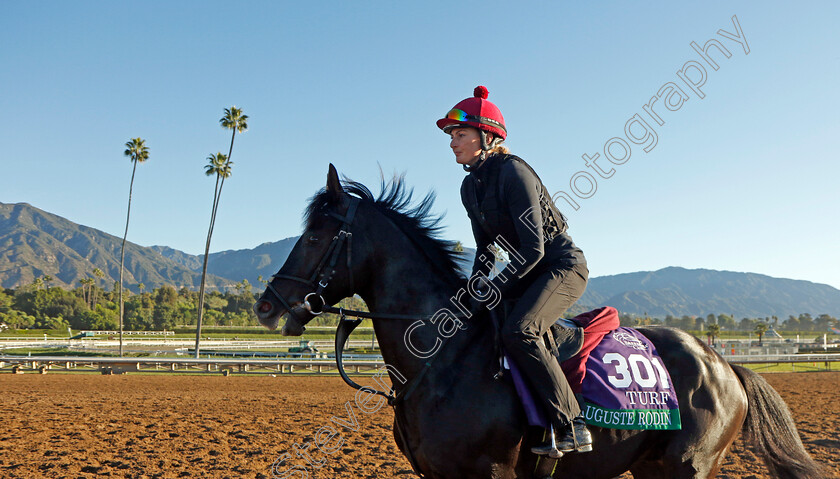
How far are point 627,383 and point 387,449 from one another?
22.1ft

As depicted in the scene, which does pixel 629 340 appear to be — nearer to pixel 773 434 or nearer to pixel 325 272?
pixel 773 434

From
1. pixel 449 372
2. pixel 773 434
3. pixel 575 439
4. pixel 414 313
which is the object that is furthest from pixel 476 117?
pixel 773 434

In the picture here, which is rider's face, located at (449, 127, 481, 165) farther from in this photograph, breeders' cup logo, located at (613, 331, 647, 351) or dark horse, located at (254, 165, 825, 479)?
breeders' cup logo, located at (613, 331, 647, 351)

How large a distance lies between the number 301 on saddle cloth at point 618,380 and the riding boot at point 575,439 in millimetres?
168

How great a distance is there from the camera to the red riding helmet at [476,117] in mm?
3525

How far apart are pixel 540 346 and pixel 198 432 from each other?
30.5 ft

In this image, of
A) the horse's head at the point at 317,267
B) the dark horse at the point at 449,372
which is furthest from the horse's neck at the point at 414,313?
the horse's head at the point at 317,267

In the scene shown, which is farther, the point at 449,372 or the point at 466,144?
the point at 466,144

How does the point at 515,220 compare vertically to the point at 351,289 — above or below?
above

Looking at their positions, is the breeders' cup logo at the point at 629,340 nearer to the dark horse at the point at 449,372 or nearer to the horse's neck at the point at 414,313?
the dark horse at the point at 449,372

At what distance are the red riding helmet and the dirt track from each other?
5.88m

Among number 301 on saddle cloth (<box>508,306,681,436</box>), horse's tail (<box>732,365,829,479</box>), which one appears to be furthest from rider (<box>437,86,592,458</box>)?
horse's tail (<box>732,365,829,479</box>)

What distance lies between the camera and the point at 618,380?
142 inches

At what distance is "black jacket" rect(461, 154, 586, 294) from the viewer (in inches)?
130
